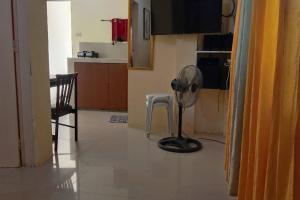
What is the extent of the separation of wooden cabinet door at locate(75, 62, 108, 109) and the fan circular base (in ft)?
6.88

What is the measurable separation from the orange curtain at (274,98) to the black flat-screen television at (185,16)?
213cm

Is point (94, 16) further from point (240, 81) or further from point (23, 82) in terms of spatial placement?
point (240, 81)

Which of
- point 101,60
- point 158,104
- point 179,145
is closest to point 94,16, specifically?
point 101,60

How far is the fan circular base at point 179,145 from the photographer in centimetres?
329

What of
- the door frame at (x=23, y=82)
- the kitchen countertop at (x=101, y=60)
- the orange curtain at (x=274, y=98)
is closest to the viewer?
the orange curtain at (x=274, y=98)

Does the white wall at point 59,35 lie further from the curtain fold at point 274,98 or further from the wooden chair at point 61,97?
the curtain fold at point 274,98

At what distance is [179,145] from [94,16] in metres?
4.51

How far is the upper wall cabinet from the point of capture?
162 inches

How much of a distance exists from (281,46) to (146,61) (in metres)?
3.17

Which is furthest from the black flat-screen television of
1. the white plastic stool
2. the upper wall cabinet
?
the white plastic stool

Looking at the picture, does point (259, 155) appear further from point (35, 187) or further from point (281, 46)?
point (35, 187)

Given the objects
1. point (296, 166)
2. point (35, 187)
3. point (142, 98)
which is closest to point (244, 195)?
point (296, 166)

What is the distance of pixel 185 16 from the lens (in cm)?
370

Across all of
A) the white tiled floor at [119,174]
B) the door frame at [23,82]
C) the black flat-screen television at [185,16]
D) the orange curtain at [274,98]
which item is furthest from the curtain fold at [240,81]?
the door frame at [23,82]
